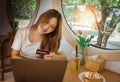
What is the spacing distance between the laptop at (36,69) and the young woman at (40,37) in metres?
0.43

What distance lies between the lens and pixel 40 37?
1.53m

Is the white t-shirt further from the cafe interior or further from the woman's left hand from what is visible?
the cafe interior

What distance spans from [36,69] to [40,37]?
1.87 ft

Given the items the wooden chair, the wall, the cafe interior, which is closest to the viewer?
the cafe interior

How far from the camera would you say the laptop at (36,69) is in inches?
39.2

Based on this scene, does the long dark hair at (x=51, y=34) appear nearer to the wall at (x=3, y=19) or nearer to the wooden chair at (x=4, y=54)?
the wooden chair at (x=4, y=54)

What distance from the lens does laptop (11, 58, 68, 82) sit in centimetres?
100

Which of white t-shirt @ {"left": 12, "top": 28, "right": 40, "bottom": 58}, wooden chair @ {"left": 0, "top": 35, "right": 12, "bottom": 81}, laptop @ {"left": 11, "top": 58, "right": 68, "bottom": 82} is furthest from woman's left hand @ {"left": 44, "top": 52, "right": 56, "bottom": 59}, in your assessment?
wooden chair @ {"left": 0, "top": 35, "right": 12, "bottom": 81}

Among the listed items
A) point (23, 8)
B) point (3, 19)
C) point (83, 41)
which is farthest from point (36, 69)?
point (3, 19)

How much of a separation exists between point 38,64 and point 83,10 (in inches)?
40.4

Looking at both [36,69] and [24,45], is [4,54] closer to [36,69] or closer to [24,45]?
[24,45]

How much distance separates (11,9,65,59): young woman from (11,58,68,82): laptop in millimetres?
425

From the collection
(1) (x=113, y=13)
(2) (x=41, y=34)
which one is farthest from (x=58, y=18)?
(1) (x=113, y=13)

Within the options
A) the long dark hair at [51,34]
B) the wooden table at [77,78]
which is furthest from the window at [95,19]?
the long dark hair at [51,34]
